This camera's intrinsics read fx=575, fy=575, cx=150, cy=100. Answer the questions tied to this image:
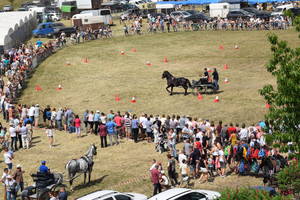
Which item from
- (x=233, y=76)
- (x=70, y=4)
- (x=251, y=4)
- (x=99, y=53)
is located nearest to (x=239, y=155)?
(x=233, y=76)

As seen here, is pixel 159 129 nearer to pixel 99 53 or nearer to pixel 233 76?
pixel 233 76

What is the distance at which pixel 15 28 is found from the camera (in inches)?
2486

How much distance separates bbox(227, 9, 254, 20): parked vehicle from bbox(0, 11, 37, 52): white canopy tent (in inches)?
953

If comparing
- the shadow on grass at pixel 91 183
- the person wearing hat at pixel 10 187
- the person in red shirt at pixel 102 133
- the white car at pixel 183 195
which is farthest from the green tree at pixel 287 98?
the person in red shirt at pixel 102 133

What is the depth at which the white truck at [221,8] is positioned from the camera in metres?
70.6

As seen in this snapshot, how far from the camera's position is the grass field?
1081 inches

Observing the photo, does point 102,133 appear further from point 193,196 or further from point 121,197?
point 193,196

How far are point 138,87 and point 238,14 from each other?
2750 centimetres

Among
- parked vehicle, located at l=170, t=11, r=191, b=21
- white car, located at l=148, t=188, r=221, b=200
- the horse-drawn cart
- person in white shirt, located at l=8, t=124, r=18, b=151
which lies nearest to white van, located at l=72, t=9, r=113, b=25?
parked vehicle, located at l=170, t=11, r=191, b=21

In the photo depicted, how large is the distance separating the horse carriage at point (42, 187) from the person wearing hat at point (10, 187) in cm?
63

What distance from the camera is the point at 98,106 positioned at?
39.1 m

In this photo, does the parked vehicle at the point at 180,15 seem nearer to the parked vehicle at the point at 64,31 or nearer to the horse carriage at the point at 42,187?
the parked vehicle at the point at 64,31

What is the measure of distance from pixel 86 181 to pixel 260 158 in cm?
781

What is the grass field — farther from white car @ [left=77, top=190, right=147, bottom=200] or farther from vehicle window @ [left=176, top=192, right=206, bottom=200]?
vehicle window @ [left=176, top=192, right=206, bottom=200]
